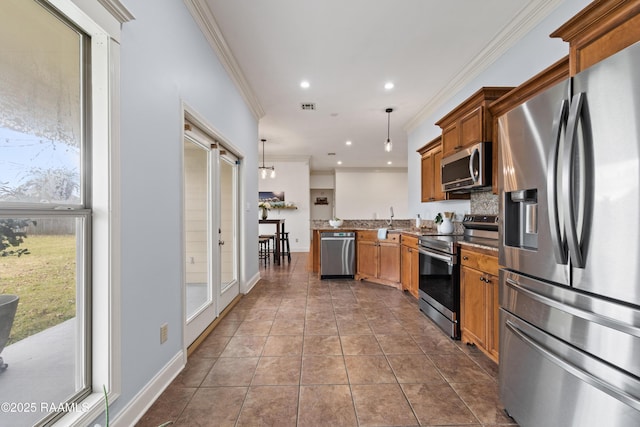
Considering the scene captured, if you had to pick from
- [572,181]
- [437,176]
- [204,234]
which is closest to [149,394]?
[204,234]

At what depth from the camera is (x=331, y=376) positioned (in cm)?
202

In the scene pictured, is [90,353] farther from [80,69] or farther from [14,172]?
[80,69]

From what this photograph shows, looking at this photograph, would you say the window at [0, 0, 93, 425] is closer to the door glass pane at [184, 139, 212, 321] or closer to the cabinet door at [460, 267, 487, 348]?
the door glass pane at [184, 139, 212, 321]

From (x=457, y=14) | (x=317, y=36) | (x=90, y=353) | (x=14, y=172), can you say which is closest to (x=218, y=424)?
(x=90, y=353)

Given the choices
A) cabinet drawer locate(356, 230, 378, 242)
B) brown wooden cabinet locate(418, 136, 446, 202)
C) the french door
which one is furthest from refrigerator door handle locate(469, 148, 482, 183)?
the french door

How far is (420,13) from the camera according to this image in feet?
8.31

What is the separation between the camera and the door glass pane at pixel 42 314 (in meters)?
1.01

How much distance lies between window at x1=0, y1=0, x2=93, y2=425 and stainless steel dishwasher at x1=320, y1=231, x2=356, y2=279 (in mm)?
3885

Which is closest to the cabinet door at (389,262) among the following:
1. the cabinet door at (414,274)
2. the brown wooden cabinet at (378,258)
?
the brown wooden cabinet at (378,258)

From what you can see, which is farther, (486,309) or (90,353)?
(486,309)

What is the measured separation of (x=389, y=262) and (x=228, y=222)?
8.31ft

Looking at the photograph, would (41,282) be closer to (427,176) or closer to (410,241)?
(410,241)

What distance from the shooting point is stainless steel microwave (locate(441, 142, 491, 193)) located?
271 centimetres

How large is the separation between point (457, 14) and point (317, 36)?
1.30m
